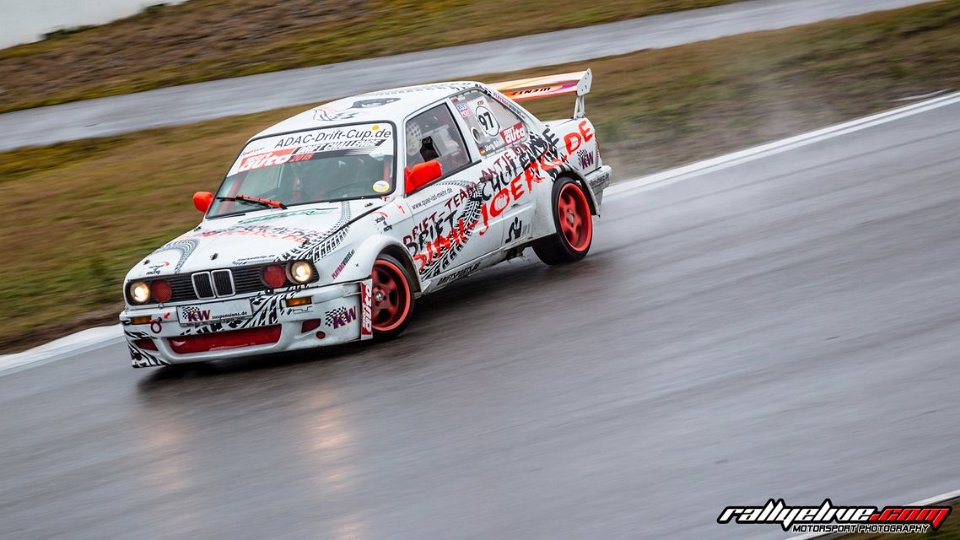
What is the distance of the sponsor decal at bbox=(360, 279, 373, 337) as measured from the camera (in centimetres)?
809

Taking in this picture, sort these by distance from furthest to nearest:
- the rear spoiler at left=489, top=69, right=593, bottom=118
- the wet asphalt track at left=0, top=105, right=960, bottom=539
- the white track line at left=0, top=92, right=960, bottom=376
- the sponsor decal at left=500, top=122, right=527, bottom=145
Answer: the white track line at left=0, top=92, right=960, bottom=376 < the rear spoiler at left=489, top=69, right=593, bottom=118 < the sponsor decal at left=500, top=122, right=527, bottom=145 < the wet asphalt track at left=0, top=105, right=960, bottom=539

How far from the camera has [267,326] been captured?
8.04m

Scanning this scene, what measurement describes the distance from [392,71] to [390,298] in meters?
12.7

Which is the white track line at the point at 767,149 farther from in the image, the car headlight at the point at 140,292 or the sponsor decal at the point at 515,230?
the car headlight at the point at 140,292

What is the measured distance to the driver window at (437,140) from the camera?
9195 mm

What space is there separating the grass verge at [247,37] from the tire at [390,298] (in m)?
14.7

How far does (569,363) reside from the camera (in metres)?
7.52

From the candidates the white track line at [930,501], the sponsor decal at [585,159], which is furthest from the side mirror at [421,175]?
the white track line at [930,501]

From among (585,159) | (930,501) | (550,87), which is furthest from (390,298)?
(930,501)

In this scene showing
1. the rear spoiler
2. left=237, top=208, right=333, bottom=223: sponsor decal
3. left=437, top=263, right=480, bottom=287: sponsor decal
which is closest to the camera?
left=237, top=208, right=333, bottom=223: sponsor decal

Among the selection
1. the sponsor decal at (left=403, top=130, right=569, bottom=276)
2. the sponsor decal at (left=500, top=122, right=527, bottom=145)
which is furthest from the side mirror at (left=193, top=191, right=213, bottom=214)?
the sponsor decal at (left=500, top=122, right=527, bottom=145)

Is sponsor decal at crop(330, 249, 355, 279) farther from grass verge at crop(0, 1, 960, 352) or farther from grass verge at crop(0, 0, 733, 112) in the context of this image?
grass verge at crop(0, 0, 733, 112)

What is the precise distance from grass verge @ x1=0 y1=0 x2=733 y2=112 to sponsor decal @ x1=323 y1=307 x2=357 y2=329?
1518 cm

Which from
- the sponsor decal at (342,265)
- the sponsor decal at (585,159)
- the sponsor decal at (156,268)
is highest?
the sponsor decal at (156,268)
